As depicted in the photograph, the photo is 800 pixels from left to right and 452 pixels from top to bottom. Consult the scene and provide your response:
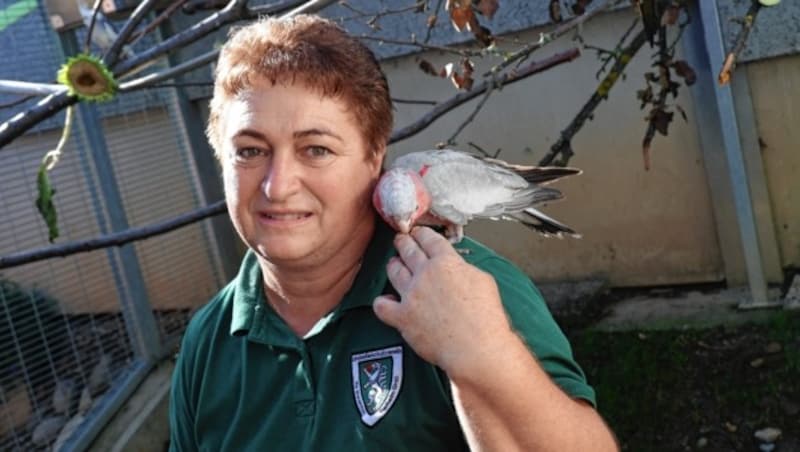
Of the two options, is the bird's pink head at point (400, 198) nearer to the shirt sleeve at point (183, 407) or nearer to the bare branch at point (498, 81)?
the shirt sleeve at point (183, 407)

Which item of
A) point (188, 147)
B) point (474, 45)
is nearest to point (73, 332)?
point (188, 147)

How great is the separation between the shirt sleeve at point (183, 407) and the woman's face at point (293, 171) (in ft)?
0.99

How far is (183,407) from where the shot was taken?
1757mm

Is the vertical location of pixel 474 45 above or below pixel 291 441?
above

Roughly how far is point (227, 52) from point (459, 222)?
48 cm

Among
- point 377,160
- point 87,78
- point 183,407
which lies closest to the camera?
point 377,160

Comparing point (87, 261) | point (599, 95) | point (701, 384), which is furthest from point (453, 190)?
point (87, 261)

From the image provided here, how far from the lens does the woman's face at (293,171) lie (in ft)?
5.00

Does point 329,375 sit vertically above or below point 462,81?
below

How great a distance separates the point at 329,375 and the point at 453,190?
1.25ft

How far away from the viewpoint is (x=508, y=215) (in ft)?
6.40

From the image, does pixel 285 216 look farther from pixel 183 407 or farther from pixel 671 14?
pixel 671 14

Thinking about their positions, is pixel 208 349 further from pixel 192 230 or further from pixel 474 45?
pixel 192 230

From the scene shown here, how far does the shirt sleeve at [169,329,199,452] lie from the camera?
1.75 meters
